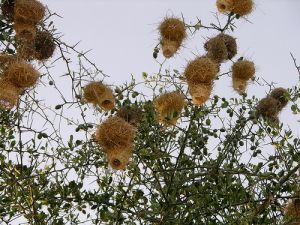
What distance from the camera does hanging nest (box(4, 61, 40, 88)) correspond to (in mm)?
2377

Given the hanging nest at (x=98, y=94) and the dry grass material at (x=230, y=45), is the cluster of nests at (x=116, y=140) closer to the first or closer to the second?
the hanging nest at (x=98, y=94)

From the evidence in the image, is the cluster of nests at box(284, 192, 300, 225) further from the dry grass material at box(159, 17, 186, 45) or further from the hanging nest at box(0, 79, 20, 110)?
the hanging nest at box(0, 79, 20, 110)

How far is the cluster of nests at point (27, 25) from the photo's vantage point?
2.58 m

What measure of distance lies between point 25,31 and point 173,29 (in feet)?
2.49

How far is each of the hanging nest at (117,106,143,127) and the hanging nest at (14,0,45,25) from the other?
26.8 inches

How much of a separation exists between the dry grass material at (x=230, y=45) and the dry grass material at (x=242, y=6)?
0.48 feet

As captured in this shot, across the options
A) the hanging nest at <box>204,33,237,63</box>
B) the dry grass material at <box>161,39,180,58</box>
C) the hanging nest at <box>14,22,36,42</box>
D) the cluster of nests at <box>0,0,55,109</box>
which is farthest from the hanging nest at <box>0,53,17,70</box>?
the hanging nest at <box>204,33,237,63</box>

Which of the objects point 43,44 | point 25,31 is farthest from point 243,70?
point 25,31

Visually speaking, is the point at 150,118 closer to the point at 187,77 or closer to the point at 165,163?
the point at 165,163

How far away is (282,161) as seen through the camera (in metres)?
3.13

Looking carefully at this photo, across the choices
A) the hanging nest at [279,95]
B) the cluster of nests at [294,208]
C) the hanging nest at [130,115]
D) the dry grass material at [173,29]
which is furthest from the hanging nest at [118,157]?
the hanging nest at [279,95]

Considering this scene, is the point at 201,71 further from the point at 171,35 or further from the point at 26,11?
the point at 26,11

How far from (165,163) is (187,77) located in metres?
0.67

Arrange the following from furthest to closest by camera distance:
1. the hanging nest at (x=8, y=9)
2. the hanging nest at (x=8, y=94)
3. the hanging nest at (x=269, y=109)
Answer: the hanging nest at (x=269, y=109), the hanging nest at (x=8, y=9), the hanging nest at (x=8, y=94)
